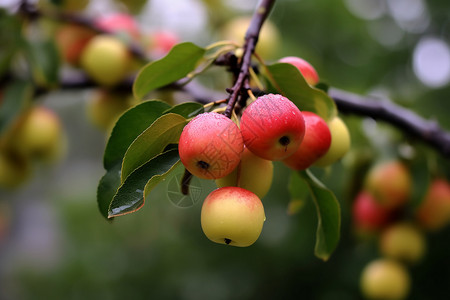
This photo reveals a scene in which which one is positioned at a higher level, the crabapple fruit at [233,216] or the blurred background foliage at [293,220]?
the crabapple fruit at [233,216]

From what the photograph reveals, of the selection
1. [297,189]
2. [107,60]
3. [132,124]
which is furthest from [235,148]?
[107,60]

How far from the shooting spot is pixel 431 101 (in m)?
1.45

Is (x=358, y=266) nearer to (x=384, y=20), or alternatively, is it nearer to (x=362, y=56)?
(x=362, y=56)

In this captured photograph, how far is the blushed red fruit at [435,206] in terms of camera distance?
98 centimetres

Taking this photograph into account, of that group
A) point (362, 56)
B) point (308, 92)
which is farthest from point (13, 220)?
point (308, 92)

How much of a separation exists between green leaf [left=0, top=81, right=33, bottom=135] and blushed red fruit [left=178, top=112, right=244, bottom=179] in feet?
2.10

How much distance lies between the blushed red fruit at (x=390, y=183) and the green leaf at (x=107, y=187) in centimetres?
64

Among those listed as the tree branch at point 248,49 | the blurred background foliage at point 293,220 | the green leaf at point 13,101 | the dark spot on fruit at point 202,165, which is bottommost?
the blurred background foliage at point 293,220

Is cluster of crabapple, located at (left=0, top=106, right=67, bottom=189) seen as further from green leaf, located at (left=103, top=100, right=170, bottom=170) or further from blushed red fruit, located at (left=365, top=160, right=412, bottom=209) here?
blushed red fruit, located at (left=365, top=160, right=412, bottom=209)

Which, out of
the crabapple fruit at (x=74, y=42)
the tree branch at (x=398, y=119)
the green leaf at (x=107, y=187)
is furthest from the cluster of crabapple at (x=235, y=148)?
the crabapple fruit at (x=74, y=42)

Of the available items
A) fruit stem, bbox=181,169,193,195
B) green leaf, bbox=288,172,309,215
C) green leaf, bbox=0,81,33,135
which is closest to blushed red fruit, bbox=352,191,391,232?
green leaf, bbox=288,172,309,215

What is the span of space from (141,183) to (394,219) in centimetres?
85

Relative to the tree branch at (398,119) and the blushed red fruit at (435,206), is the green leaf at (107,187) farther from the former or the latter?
the blushed red fruit at (435,206)

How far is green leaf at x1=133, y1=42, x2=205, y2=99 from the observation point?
52 cm
